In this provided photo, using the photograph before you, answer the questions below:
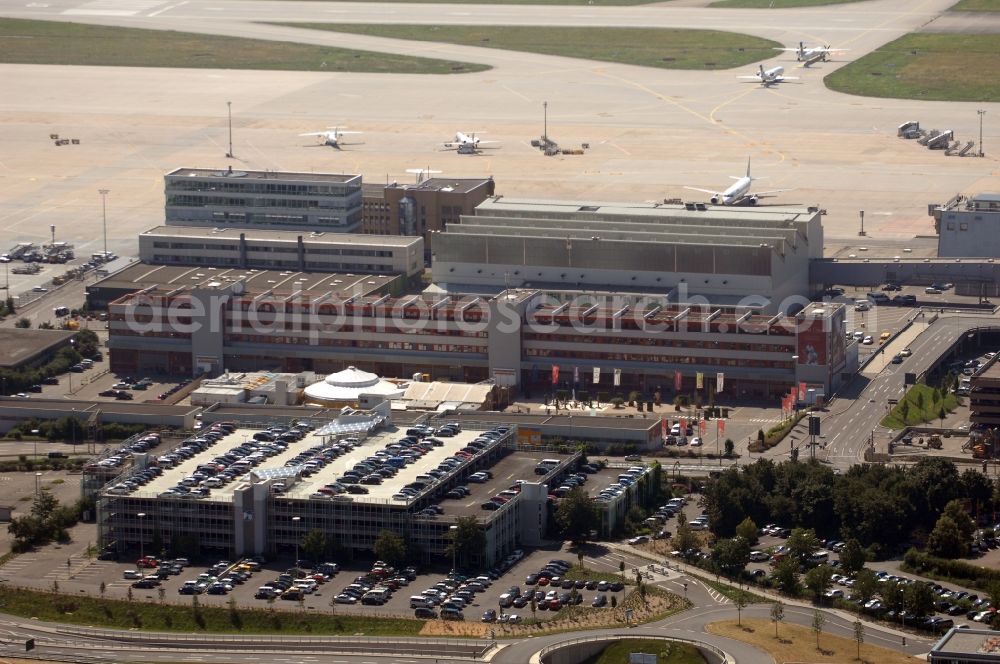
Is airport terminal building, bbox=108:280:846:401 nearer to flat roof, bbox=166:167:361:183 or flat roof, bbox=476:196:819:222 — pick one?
flat roof, bbox=476:196:819:222

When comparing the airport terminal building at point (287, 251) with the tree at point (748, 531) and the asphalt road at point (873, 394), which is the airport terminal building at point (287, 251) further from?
the tree at point (748, 531)

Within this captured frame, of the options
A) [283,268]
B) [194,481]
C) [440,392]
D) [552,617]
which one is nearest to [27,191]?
[283,268]

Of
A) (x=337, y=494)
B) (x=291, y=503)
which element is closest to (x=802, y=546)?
(x=337, y=494)

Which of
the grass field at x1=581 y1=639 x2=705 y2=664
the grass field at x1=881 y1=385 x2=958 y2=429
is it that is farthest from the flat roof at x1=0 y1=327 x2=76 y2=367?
the grass field at x1=581 y1=639 x2=705 y2=664

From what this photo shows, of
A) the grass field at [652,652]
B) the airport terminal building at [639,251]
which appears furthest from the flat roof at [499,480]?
the airport terminal building at [639,251]

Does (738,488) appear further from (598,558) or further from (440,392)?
(440,392)

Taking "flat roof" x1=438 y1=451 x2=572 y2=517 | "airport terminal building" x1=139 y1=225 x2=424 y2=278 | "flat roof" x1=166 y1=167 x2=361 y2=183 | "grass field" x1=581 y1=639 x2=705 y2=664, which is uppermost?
"flat roof" x1=166 y1=167 x2=361 y2=183
